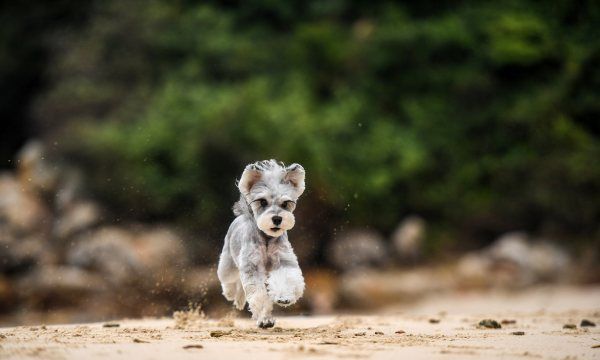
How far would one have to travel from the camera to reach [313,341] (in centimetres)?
743

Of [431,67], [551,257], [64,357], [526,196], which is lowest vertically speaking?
[64,357]

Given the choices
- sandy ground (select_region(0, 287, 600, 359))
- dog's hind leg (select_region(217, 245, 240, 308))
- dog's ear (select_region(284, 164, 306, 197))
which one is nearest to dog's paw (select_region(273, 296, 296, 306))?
sandy ground (select_region(0, 287, 600, 359))

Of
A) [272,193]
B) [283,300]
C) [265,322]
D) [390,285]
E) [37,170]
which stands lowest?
[265,322]

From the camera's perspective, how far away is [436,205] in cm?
2317

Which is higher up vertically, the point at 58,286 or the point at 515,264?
the point at 515,264

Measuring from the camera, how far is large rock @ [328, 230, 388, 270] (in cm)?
2111

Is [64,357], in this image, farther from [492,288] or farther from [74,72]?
[74,72]

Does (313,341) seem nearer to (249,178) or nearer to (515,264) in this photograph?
(249,178)

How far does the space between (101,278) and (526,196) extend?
1083 centimetres

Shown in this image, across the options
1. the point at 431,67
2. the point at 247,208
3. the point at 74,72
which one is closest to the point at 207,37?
the point at 74,72

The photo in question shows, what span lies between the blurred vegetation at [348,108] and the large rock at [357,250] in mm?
403

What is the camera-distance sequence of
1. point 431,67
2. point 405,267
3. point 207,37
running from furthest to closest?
1. point 207,37
2. point 431,67
3. point 405,267

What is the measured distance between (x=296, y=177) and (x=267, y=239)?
0.71 m

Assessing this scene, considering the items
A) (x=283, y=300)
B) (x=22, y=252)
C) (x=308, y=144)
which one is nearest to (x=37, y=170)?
(x=22, y=252)
